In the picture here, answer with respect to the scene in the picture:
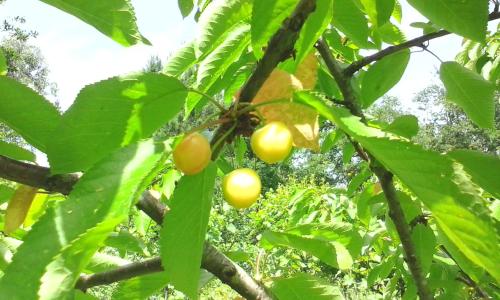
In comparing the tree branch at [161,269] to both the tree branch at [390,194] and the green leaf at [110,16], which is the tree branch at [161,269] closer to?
the green leaf at [110,16]

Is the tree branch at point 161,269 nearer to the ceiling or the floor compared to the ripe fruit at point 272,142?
nearer to the floor

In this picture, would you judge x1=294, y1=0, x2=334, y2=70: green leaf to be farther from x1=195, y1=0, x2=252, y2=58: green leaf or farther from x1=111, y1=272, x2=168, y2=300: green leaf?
x1=111, y1=272, x2=168, y2=300: green leaf

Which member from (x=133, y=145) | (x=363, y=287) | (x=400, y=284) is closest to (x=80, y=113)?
(x=133, y=145)

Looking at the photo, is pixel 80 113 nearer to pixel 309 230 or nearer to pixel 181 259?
pixel 181 259

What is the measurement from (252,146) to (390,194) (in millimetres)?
517

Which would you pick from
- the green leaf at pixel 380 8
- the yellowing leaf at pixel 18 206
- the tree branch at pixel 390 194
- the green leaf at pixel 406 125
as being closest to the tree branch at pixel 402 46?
the tree branch at pixel 390 194

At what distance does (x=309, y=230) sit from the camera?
1021 mm

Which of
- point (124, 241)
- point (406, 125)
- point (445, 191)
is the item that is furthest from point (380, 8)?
point (124, 241)

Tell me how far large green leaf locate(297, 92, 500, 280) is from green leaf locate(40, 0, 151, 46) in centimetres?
28

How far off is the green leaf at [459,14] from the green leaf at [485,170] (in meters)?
0.28

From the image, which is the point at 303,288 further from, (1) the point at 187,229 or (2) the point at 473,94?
(2) the point at 473,94

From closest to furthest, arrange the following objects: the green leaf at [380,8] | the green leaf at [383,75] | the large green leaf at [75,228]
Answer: the large green leaf at [75,228] < the green leaf at [380,8] < the green leaf at [383,75]

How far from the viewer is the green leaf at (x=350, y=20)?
903mm

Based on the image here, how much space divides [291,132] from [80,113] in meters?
0.29
